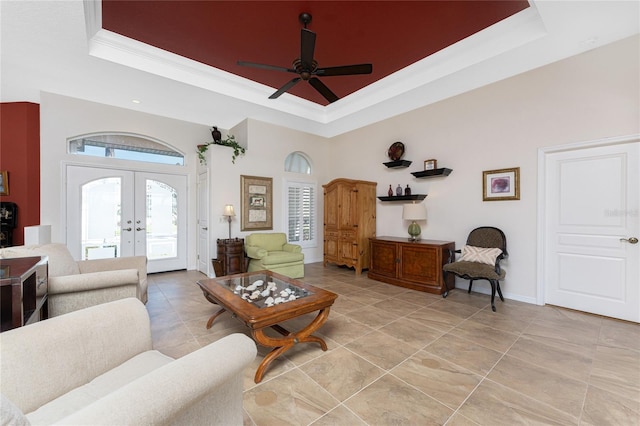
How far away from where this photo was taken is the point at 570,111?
320cm

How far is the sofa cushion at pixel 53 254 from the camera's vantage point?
196cm

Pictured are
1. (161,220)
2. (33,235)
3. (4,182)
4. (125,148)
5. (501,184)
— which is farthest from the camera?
(161,220)

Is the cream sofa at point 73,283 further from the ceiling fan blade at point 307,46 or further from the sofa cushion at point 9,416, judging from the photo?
the ceiling fan blade at point 307,46

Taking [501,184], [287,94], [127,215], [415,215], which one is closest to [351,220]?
[415,215]

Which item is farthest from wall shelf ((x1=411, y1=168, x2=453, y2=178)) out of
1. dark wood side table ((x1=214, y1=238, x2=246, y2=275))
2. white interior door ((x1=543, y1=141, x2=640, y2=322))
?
dark wood side table ((x1=214, y1=238, x2=246, y2=275))

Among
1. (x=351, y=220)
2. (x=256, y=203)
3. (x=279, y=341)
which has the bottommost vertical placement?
(x=279, y=341)

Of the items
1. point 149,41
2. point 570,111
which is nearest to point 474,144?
point 570,111

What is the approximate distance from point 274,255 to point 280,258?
0.13 metres

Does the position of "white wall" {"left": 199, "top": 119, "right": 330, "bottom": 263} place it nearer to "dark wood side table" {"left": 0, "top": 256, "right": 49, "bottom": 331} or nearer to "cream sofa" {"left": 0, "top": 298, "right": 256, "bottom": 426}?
"dark wood side table" {"left": 0, "top": 256, "right": 49, "bottom": 331}

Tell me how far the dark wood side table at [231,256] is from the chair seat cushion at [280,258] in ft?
1.58

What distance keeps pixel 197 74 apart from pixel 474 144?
4.39 meters

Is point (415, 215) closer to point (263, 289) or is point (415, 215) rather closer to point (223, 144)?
point (263, 289)

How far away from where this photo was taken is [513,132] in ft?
11.9

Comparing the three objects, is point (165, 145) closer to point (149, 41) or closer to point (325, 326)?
point (149, 41)
